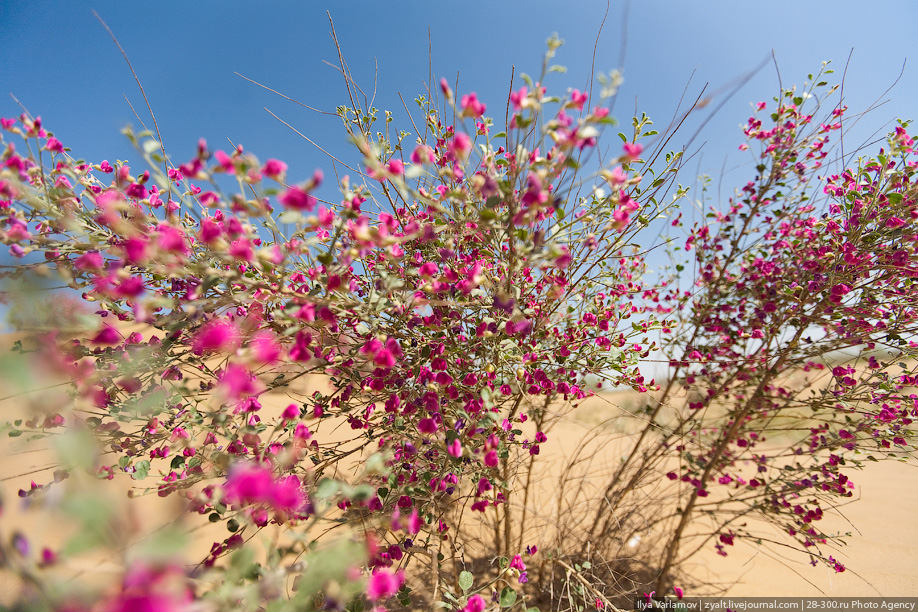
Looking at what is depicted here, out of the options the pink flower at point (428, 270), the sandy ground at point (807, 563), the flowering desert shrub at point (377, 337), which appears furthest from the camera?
the sandy ground at point (807, 563)

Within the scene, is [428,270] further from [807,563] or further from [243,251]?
[807,563]

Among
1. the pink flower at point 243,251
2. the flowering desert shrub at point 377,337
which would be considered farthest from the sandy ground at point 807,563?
the pink flower at point 243,251

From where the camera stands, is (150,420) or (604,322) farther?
(604,322)

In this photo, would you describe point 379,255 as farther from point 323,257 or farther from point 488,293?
point 323,257

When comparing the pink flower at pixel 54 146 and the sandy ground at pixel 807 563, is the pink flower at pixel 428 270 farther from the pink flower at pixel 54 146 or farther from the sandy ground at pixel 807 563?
the sandy ground at pixel 807 563

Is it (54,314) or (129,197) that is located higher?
(129,197)

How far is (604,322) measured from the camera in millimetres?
2092

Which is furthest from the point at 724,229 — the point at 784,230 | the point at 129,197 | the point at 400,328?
the point at 129,197

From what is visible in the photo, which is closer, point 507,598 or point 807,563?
point 507,598

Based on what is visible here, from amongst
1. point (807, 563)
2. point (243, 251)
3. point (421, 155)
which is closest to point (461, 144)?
point (421, 155)

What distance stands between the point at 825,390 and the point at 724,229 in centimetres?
126

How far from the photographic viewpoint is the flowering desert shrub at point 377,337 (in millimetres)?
774

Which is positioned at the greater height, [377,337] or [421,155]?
[421,155]

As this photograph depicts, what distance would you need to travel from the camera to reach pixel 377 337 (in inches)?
54.4
